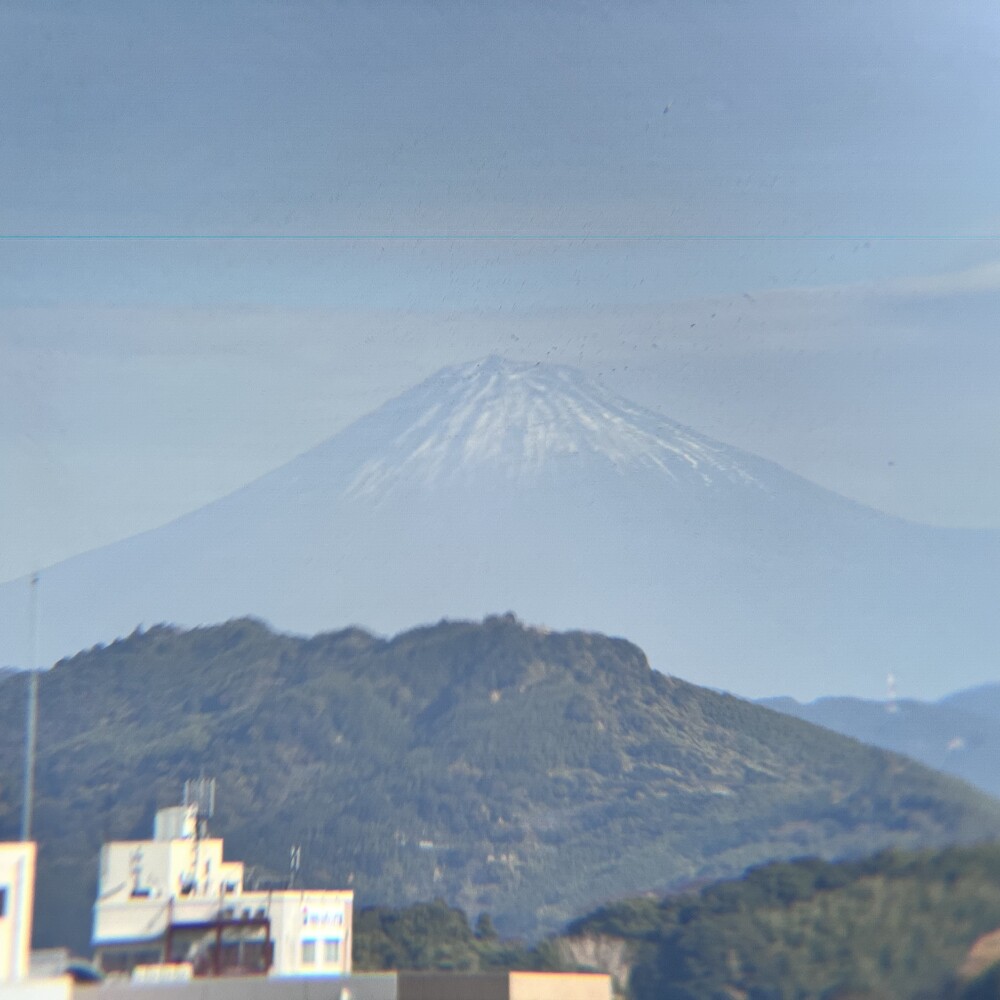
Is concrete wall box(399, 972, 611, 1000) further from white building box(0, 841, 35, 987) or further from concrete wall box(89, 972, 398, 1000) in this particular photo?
white building box(0, 841, 35, 987)

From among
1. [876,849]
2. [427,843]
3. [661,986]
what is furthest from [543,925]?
[661,986]

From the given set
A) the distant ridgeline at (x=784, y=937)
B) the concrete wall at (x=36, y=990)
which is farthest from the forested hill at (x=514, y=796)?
the concrete wall at (x=36, y=990)

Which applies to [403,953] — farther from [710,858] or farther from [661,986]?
[710,858]

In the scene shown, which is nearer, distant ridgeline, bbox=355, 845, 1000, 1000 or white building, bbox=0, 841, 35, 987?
white building, bbox=0, 841, 35, 987

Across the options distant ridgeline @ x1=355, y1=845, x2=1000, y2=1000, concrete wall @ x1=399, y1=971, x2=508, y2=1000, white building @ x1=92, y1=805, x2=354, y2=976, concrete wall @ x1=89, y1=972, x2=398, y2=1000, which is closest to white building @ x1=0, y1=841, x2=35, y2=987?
concrete wall @ x1=89, y1=972, x2=398, y2=1000

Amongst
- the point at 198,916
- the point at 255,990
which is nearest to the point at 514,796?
the point at 198,916

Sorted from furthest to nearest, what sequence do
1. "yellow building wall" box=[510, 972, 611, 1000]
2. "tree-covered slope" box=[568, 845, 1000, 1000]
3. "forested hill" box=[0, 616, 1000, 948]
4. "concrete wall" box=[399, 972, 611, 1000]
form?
"forested hill" box=[0, 616, 1000, 948]
"tree-covered slope" box=[568, 845, 1000, 1000]
"yellow building wall" box=[510, 972, 611, 1000]
"concrete wall" box=[399, 972, 611, 1000]
